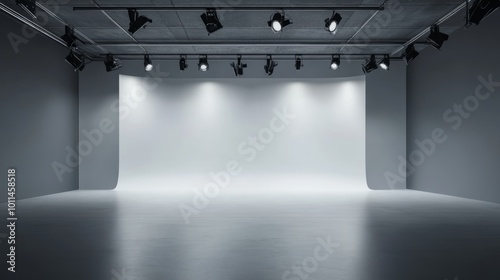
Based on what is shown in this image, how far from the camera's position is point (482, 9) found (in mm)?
6617

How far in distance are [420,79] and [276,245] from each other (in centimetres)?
818

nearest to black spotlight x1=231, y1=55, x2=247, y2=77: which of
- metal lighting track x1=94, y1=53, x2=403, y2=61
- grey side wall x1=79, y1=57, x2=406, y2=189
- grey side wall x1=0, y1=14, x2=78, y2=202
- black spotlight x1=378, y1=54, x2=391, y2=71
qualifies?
metal lighting track x1=94, y1=53, x2=403, y2=61

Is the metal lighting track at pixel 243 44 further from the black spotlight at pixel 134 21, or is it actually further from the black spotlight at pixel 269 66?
the black spotlight at pixel 134 21

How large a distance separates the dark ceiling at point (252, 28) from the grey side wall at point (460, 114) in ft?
2.06

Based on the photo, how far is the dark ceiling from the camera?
24.0ft

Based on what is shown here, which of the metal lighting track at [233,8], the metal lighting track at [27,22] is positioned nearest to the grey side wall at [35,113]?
the metal lighting track at [27,22]

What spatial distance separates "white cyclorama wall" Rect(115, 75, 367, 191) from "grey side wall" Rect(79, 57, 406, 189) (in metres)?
0.21

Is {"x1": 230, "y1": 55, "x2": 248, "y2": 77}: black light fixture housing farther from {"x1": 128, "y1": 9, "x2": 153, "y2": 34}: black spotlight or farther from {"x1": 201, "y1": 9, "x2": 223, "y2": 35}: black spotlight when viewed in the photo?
{"x1": 128, "y1": 9, "x2": 153, "y2": 34}: black spotlight

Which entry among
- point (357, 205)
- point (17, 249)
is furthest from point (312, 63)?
point (17, 249)

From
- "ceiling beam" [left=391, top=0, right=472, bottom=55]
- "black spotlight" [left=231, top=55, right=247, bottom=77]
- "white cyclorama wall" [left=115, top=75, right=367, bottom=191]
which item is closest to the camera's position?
"ceiling beam" [left=391, top=0, right=472, bottom=55]

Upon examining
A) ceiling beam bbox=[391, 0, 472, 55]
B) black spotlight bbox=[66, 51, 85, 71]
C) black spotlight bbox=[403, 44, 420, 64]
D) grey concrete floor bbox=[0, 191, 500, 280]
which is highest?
ceiling beam bbox=[391, 0, 472, 55]

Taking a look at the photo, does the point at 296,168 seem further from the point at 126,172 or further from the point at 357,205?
the point at 126,172

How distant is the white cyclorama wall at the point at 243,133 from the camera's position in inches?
442

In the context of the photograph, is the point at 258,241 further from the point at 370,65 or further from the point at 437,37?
the point at 370,65
